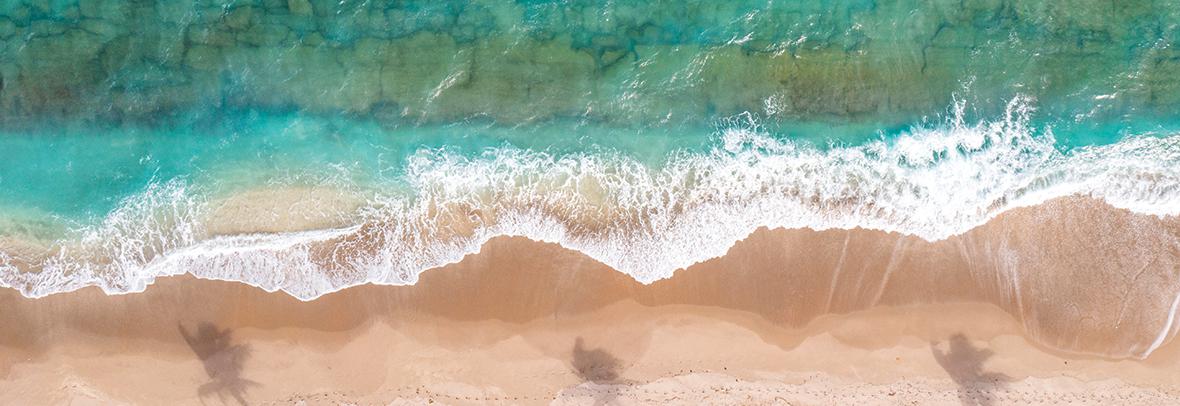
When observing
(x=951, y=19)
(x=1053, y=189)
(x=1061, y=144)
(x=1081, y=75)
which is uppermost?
(x=951, y=19)

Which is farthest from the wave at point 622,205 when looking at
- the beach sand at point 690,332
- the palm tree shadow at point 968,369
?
the palm tree shadow at point 968,369

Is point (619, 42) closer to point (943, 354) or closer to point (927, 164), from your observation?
point (927, 164)

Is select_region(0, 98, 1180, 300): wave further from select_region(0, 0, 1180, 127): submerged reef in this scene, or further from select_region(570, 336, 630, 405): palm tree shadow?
select_region(570, 336, 630, 405): palm tree shadow

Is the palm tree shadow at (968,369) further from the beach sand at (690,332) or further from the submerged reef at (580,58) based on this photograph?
the submerged reef at (580,58)

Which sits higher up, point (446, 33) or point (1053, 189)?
point (446, 33)

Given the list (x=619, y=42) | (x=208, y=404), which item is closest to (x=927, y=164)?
(x=619, y=42)

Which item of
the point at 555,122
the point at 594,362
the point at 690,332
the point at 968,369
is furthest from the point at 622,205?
the point at 968,369

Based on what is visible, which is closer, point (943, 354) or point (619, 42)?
point (943, 354)

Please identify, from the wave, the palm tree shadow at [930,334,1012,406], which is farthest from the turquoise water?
the palm tree shadow at [930,334,1012,406]
